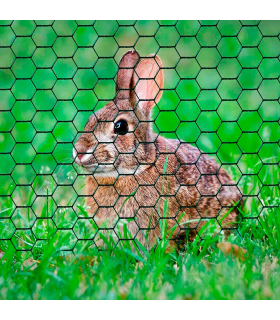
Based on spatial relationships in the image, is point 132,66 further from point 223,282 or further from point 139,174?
point 223,282

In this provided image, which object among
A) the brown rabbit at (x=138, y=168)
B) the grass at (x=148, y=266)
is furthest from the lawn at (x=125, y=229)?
the brown rabbit at (x=138, y=168)

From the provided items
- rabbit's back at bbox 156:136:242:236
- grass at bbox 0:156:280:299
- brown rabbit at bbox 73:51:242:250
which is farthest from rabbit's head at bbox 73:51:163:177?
grass at bbox 0:156:280:299

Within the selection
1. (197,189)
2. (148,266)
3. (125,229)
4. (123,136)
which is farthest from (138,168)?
(148,266)

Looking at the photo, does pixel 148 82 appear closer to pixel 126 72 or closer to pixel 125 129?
pixel 126 72

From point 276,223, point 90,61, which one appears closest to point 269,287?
point 276,223

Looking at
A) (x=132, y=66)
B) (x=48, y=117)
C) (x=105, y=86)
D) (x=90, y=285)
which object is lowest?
(x=90, y=285)

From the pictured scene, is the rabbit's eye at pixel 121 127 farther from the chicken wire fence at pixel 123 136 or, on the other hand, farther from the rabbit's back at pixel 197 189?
the rabbit's back at pixel 197 189

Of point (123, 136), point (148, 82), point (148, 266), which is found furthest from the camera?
point (148, 82)

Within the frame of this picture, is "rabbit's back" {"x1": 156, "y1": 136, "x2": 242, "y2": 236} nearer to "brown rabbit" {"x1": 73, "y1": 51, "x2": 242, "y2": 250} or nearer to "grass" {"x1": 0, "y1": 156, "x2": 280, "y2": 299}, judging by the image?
"brown rabbit" {"x1": 73, "y1": 51, "x2": 242, "y2": 250}
